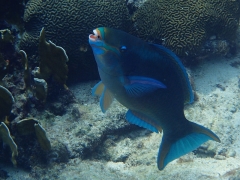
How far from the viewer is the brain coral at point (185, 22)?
4805 millimetres

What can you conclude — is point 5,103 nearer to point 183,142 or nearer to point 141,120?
point 141,120

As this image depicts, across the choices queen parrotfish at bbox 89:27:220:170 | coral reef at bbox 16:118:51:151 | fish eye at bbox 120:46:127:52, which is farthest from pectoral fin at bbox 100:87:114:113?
coral reef at bbox 16:118:51:151

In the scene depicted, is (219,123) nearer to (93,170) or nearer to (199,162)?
(199,162)

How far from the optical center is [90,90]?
428 centimetres

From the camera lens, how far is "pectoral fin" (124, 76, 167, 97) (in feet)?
6.21

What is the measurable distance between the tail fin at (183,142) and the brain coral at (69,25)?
251 cm

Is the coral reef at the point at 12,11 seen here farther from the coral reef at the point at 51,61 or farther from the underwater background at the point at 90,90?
the coral reef at the point at 51,61

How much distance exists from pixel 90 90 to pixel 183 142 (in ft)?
7.53

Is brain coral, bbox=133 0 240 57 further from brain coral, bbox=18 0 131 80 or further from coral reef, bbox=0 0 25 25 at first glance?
coral reef, bbox=0 0 25 25

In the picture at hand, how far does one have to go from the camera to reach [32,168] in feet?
9.63

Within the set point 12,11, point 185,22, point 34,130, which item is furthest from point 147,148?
point 12,11

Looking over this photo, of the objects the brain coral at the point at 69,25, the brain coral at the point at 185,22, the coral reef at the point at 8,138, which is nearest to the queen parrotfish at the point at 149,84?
the coral reef at the point at 8,138

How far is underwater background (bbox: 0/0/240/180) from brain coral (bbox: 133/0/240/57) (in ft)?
0.06

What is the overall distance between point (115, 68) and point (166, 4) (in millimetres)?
3678
